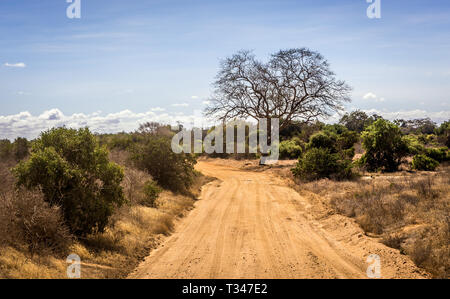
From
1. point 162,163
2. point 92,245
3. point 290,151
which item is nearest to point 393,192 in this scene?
point 92,245

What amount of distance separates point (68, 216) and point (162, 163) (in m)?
9.41

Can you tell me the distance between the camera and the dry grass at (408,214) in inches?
309

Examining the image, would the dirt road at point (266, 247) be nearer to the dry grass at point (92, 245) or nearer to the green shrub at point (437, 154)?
the dry grass at point (92, 245)

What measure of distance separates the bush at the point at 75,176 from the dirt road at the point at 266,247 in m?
1.78

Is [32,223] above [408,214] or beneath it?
above

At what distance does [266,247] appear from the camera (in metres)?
9.55

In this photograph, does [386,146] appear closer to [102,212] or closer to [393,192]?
[393,192]

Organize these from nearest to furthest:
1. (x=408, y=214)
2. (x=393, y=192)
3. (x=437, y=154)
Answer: (x=408, y=214) → (x=393, y=192) → (x=437, y=154)

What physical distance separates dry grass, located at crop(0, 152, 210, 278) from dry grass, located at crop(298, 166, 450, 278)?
6.13 metres

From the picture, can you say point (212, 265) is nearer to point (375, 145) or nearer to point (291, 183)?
point (291, 183)

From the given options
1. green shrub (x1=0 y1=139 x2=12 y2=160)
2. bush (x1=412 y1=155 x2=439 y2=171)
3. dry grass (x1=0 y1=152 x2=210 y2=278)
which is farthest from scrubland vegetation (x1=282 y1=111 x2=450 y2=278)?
green shrub (x1=0 y1=139 x2=12 y2=160)
